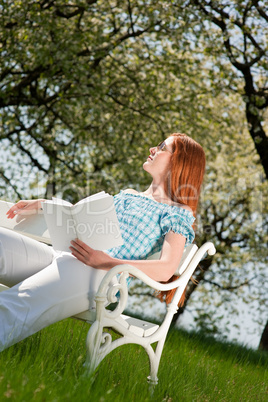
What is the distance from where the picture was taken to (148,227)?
2.85 m

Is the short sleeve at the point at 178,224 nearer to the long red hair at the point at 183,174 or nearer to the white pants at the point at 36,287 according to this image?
the long red hair at the point at 183,174

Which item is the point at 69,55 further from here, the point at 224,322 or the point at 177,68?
the point at 224,322

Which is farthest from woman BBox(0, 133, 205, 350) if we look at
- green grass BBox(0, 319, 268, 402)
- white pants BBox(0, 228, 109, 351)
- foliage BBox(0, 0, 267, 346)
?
foliage BBox(0, 0, 267, 346)

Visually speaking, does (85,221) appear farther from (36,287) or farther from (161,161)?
(161,161)

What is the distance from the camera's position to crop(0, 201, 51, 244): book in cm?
316

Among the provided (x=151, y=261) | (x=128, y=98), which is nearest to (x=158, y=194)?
(x=151, y=261)

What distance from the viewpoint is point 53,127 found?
8734mm

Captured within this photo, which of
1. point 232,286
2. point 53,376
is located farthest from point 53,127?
point 53,376

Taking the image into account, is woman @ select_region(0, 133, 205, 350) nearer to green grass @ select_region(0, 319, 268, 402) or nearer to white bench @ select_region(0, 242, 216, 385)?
white bench @ select_region(0, 242, 216, 385)

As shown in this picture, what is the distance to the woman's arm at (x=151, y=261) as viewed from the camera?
2.49 m

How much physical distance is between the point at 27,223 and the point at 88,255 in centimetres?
84

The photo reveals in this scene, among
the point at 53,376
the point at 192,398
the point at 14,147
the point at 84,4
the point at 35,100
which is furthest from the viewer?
the point at 14,147

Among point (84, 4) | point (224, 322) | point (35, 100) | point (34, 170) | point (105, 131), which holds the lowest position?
point (224, 322)

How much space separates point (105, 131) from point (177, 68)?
1643mm
